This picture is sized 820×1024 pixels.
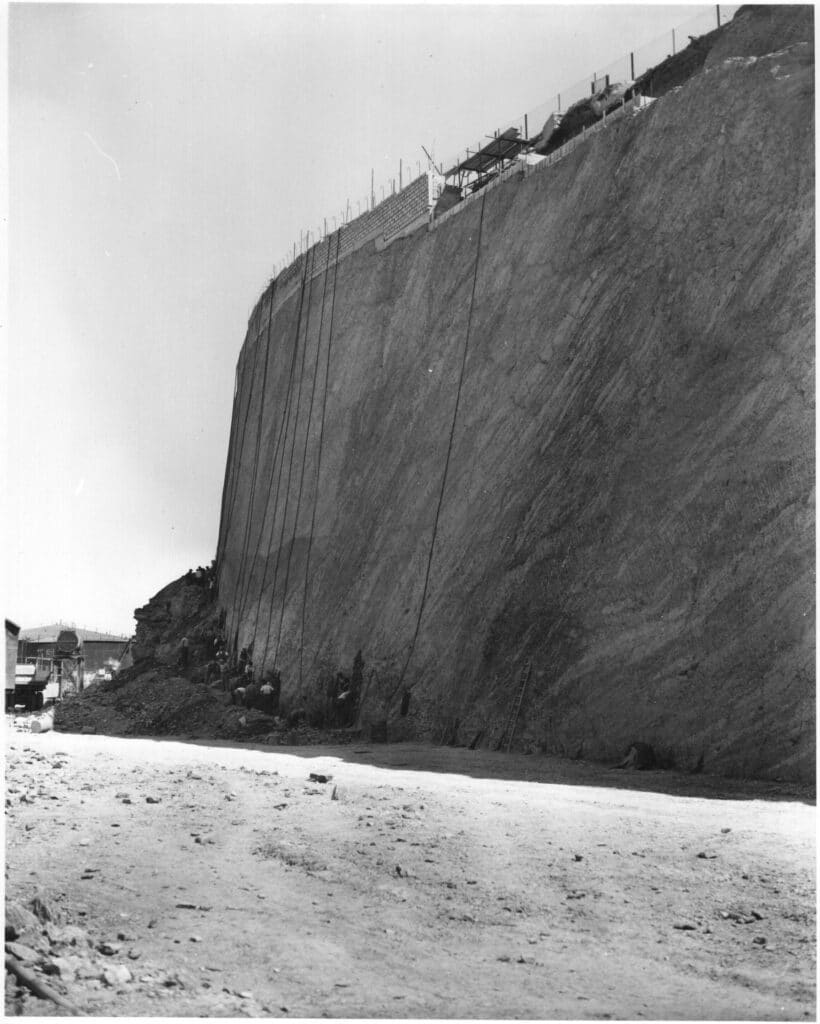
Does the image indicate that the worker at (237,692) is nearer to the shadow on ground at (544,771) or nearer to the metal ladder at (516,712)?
the shadow on ground at (544,771)

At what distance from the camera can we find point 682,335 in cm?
1805

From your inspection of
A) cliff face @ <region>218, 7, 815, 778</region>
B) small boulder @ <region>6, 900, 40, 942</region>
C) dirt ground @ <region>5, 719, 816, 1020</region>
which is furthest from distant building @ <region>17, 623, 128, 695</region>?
small boulder @ <region>6, 900, 40, 942</region>

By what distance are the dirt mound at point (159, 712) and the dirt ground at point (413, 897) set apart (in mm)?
13510

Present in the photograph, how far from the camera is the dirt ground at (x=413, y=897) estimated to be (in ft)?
24.0

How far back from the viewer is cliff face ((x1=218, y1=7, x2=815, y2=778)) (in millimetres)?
15320

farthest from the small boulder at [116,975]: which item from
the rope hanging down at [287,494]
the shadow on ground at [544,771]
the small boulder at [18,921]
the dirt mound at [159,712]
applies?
the rope hanging down at [287,494]

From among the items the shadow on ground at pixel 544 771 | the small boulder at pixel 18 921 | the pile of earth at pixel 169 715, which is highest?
the pile of earth at pixel 169 715

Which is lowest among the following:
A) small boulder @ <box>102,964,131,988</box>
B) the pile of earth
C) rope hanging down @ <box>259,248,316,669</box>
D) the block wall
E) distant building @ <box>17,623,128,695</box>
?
small boulder @ <box>102,964,131,988</box>

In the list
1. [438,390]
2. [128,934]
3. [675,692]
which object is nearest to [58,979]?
[128,934]

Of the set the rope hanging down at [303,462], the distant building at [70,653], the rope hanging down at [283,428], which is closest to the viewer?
the rope hanging down at [303,462]

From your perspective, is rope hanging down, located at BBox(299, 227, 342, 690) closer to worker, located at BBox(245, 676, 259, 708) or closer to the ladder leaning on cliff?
worker, located at BBox(245, 676, 259, 708)

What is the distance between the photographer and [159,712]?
30.5 meters

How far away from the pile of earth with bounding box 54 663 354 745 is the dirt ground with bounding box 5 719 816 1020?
10.5m

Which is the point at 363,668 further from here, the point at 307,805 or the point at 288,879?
the point at 288,879
